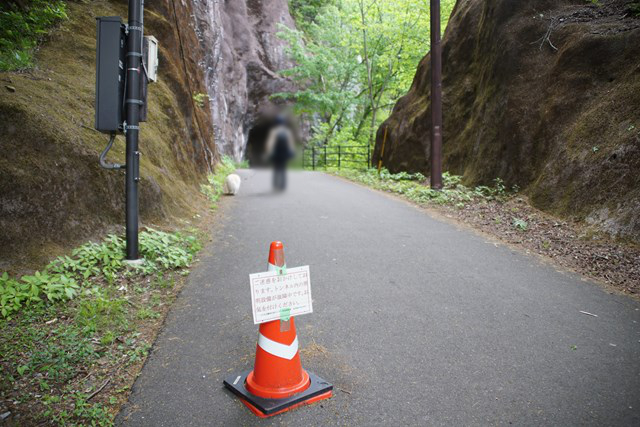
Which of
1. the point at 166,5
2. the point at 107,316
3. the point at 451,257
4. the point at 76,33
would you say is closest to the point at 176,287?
the point at 107,316

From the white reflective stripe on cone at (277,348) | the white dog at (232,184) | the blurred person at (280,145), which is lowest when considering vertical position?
the white reflective stripe on cone at (277,348)

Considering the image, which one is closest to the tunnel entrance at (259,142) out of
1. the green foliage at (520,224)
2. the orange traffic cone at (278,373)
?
the orange traffic cone at (278,373)

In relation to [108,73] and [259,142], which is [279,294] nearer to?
[259,142]

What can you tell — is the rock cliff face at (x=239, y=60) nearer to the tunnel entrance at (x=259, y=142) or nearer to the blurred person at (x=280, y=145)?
the tunnel entrance at (x=259, y=142)

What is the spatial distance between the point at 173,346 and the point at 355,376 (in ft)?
5.33

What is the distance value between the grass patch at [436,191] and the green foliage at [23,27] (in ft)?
29.7

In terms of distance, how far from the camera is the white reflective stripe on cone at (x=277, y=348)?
3.11m

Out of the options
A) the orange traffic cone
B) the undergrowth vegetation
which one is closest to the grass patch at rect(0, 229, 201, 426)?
the undergrowth vegetation

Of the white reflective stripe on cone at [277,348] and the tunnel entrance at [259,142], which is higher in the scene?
the tunnel entrance at [259,142]

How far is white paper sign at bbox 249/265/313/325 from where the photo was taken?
296 centimetres

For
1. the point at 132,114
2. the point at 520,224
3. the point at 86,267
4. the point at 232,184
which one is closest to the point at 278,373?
the point at 86,267

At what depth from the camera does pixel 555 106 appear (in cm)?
959

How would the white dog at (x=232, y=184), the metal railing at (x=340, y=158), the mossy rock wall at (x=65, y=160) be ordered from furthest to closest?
the metal railing at (x=340, y=158), the white dog at (x=232, y=184), the mossy rock wall at (x=65, y=160)

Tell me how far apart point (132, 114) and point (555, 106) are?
8.69 metres
